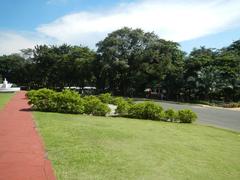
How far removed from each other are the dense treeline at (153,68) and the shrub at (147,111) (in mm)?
22411

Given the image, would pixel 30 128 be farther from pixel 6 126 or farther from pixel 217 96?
pixel 217 96

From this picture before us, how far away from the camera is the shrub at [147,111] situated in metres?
17.1

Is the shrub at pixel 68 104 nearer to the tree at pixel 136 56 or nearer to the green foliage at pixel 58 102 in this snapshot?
the green foliage at pixel 58 102

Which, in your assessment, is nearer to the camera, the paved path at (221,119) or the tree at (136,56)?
the paved path at (221,119)

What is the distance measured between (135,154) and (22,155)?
2.64 metres

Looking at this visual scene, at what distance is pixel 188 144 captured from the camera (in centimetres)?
1020

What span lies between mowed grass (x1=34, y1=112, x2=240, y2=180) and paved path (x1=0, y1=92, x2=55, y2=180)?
24cm

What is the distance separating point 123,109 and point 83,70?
34702 millimetres

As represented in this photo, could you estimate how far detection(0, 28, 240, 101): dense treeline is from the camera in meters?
39.3

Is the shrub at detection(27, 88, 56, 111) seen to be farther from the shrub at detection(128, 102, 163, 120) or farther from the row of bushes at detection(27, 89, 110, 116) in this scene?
the shrub at detection(128, 102, 163, 120)

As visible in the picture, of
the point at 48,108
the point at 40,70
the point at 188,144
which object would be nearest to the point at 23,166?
the point at 188,144

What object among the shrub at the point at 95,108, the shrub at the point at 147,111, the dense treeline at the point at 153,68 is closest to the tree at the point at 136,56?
the dense treeline at the point at 153,68

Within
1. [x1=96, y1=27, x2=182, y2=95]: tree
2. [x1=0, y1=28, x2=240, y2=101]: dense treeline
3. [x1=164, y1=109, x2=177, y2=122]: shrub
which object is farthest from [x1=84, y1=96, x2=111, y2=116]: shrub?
[x1=96, y1=27, x2=182, y2=95]: tree

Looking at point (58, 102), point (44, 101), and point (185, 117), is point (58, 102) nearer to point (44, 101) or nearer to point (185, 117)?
point (44, 101)
